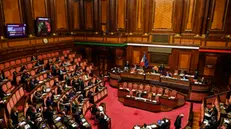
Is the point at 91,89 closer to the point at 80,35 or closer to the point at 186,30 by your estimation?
the point at 80,35

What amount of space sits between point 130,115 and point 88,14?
9282 millimetres

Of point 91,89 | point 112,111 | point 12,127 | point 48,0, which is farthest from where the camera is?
point 48,0

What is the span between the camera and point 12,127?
502 cm

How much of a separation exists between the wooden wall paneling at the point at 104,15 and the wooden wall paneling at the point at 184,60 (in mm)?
5881

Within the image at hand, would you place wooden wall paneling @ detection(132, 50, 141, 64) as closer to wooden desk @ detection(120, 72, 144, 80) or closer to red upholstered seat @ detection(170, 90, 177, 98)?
wooden desk @ detection(120, 72, 144, 80)

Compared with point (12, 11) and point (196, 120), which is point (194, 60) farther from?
point (12, 11)

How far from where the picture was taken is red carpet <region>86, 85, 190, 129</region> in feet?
24.7

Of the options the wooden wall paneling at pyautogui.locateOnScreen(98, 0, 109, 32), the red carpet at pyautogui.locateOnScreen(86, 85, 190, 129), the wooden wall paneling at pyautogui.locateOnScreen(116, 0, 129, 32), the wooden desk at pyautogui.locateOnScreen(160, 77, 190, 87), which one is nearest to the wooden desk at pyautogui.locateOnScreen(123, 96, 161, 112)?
the red carpet at pyautogui.locateOnScreen(86, 85, 190, 129)

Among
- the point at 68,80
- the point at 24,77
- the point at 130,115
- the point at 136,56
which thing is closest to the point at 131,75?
the point at 136,56

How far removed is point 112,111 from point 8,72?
5.23 m

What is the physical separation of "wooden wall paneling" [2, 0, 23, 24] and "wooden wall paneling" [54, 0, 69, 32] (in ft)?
9.29

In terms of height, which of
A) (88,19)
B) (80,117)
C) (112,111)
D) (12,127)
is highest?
(88,19)

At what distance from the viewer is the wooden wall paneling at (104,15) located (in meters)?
13.2

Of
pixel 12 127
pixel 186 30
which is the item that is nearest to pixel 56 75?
pixel 12 127
